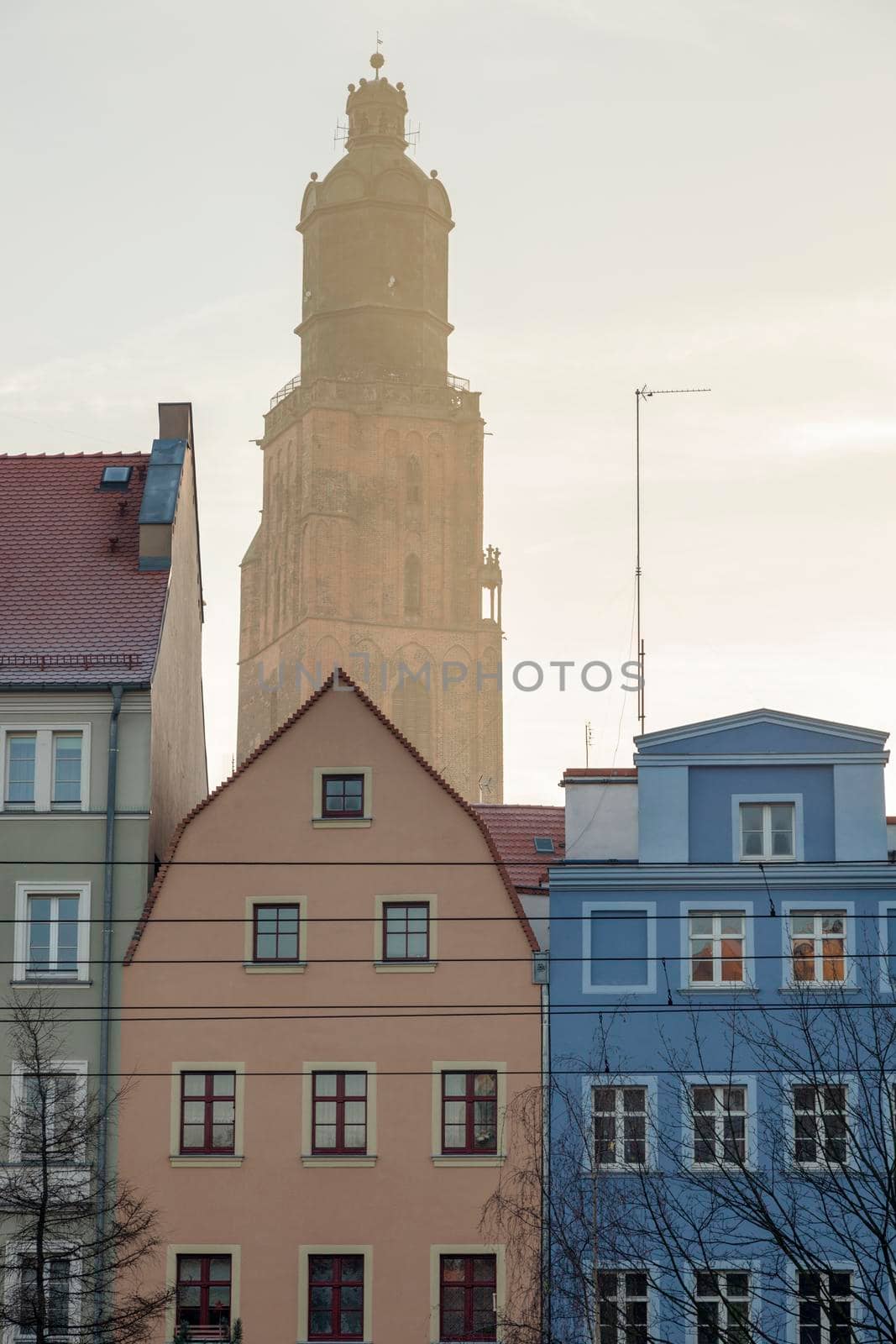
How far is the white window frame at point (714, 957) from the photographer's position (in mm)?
45188

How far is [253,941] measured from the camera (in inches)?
1807

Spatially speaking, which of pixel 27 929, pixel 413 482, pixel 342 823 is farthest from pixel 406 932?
pixel 413 482

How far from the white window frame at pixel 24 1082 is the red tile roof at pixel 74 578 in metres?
7.47

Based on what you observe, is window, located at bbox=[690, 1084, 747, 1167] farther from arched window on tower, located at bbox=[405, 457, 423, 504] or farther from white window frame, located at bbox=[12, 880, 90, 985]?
arched window on tower, located at bbox=[405, 457, 423, 504]

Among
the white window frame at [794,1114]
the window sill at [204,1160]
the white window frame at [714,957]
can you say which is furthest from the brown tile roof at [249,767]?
the white window frame at [794,1114]

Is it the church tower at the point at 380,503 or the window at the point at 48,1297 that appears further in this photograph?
the church tower at the point at 380,503

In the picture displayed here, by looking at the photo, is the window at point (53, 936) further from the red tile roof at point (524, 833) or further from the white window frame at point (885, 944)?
the white window frame at point (885, 944)

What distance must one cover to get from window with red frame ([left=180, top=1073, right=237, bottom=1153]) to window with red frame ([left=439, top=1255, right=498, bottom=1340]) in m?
4.81

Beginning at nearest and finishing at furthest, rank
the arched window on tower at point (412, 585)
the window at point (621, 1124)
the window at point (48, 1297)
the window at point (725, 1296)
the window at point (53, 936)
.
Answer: the window at point (725, 1296) → the window at point (48, 1297) → the window at point (621, 1124) → the window at point (53, 936) → the arched window on tower at point (412, 585)

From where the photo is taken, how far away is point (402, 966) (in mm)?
45594

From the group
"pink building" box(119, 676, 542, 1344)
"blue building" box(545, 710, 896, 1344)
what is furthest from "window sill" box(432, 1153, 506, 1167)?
"blue building" box(545, 710, 896, 1344)

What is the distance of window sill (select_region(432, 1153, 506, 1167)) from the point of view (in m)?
44.4

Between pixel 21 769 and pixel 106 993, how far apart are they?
480cm

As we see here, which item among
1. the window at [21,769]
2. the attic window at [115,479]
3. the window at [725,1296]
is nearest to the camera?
the window at [725,1296]
